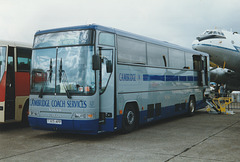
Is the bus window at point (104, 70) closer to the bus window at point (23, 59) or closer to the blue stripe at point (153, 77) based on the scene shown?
the blue stripe at point (153, 77)

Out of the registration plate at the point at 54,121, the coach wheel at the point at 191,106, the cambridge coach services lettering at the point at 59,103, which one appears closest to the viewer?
the cambridge coach services lettering at the point at 59,103

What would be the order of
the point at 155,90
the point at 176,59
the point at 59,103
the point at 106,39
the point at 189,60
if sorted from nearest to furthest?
the point at 59,103, the point at 106,39, the point at 155,90, the point at 176,59, the point at 189,60

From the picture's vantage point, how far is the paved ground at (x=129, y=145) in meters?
6.40

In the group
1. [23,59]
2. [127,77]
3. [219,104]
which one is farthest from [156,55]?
[219,104]

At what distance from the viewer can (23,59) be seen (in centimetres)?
1061

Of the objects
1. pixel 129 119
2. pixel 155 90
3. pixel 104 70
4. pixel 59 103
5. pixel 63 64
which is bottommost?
pixel 129 119

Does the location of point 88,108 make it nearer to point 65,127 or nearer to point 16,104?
point 65,127

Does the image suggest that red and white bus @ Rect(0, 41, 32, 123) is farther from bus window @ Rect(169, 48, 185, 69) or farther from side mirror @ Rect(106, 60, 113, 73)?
bus window @ Rect(169, 48, 185, 69)

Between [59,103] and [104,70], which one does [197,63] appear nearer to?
[104,70]

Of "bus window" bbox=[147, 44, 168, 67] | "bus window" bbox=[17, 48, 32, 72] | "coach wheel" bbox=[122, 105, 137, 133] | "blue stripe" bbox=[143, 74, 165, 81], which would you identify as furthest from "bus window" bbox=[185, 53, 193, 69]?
"bus window" bbox=[17, 48, 32, 72]

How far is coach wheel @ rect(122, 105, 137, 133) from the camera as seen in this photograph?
9.23 m

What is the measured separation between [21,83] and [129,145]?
4.77m

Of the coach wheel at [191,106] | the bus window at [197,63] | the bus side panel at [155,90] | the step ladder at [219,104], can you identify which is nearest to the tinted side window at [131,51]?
the bus side panel at [155,90]

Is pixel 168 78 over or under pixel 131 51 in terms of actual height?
under
